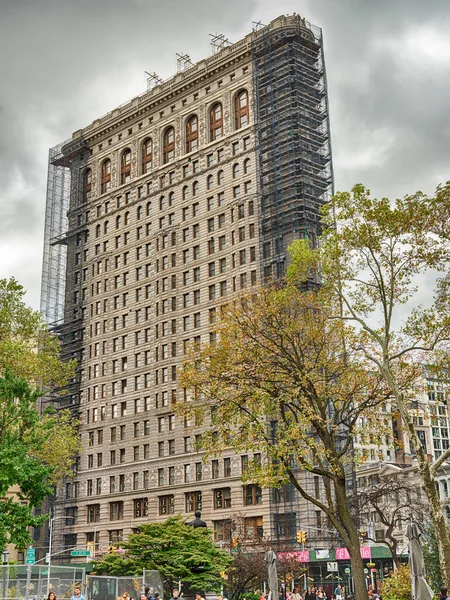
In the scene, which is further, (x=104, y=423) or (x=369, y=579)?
(x=104, y=423)

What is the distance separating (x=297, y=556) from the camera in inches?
2581

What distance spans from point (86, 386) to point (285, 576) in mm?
41744

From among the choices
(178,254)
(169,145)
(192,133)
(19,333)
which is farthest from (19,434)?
(169,145)

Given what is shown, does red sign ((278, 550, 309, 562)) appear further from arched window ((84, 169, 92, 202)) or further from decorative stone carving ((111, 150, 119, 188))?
arched window ((84, 169, 92, 202))

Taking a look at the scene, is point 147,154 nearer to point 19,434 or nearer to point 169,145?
point 169,145

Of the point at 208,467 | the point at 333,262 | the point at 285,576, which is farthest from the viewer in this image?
the point at 208,467

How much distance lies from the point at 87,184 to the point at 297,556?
63.9 m

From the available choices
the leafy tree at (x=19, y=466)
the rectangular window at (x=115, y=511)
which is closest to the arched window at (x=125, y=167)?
the rectangular window at (x=115, y=511)

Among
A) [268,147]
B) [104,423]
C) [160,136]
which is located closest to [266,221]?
[268,147]

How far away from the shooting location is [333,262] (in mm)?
28000

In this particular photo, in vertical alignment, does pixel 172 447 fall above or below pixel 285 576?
above

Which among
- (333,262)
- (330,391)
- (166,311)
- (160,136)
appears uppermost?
(160,136)

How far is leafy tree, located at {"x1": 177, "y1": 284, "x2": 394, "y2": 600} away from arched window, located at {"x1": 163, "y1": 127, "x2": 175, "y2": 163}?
69.0 m

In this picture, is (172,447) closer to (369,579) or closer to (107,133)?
(369,579)
